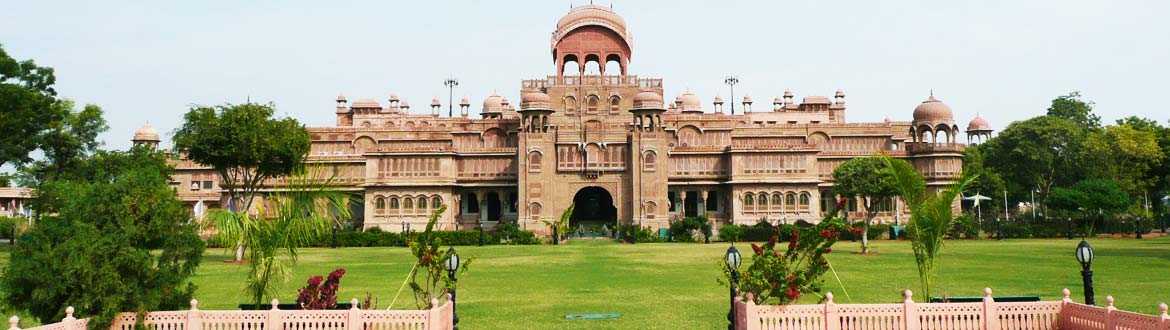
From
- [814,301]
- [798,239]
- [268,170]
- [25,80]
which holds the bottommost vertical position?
[814,301]

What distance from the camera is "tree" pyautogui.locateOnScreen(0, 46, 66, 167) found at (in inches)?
1320

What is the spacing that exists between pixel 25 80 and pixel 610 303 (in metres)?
30.7

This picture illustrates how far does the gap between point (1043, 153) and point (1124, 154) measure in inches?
200

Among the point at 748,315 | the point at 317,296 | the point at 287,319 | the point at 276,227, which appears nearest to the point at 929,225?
the point at 748,315

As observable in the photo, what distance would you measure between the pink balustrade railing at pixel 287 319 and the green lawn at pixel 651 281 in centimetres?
287

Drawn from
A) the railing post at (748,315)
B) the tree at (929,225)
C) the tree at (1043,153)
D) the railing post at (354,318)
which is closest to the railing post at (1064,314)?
the tree at (929,225)

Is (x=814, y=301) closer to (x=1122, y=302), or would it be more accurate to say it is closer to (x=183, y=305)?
(x=1122, y=302)

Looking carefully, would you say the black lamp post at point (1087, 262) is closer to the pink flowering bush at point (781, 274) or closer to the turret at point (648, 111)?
the pink flowering bush at point (781, 274)

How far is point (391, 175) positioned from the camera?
185 ft

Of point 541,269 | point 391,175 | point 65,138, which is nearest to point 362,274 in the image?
point 541,269

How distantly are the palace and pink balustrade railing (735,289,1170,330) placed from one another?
39.8 metres

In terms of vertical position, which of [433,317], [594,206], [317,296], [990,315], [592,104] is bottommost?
[990,315]

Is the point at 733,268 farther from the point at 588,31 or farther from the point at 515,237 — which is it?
the point at 588,31

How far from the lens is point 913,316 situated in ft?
40.7
